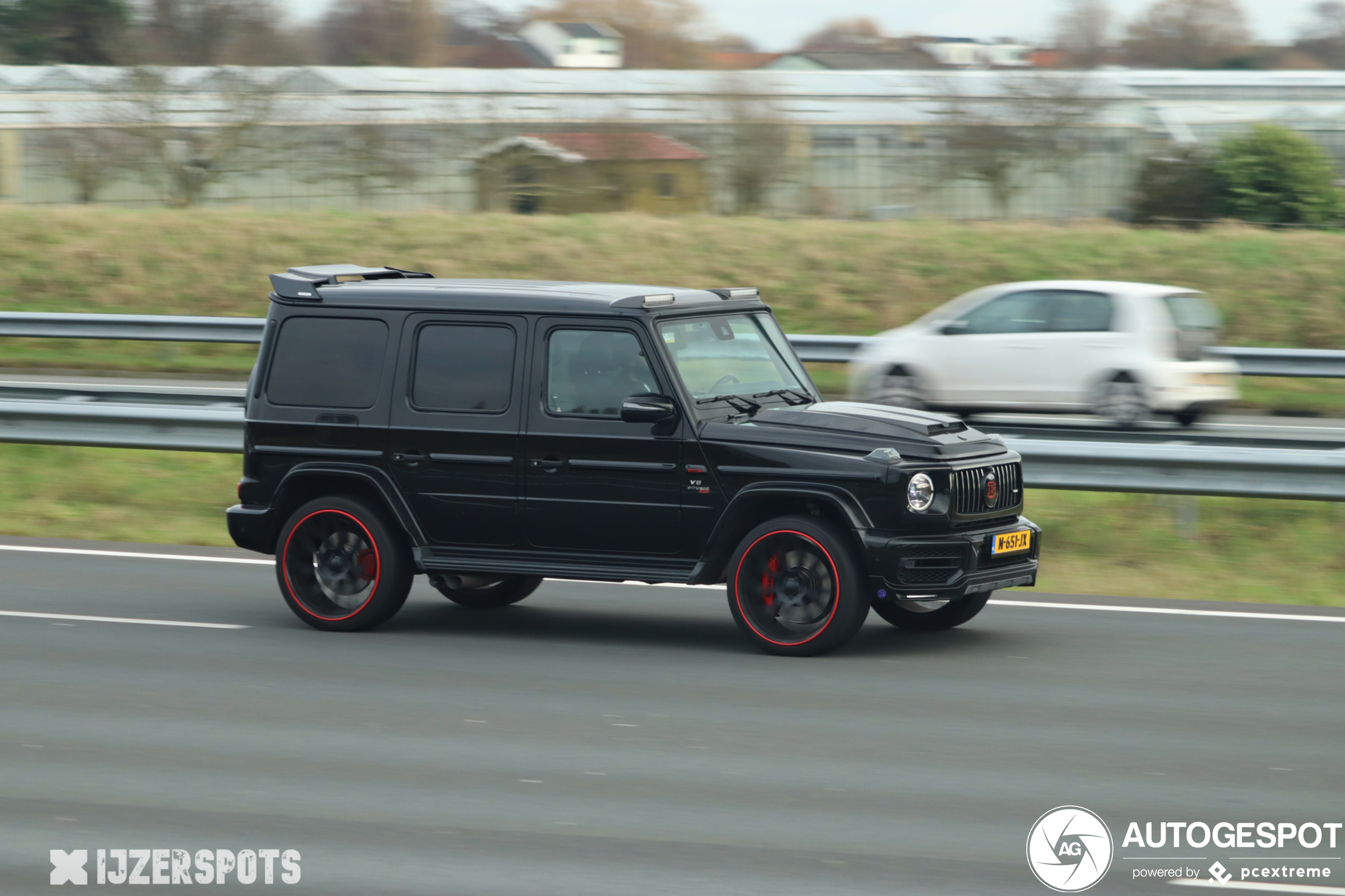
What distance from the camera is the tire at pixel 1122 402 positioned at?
16.9 metres

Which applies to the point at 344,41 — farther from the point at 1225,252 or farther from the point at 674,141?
the point at 1225,252

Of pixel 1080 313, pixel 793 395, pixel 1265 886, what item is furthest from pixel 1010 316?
pixel 1265 886

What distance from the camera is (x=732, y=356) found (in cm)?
916

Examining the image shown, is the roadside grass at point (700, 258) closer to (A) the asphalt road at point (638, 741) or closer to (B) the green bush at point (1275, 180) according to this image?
(B) the green bush at point (1275, 180)

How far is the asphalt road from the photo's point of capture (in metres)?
5.48

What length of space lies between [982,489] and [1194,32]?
99782 millimetres

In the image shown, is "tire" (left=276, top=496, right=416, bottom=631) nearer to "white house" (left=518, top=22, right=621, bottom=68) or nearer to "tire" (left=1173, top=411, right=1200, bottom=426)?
"tire" (left=1173, top=411, right=1200, bottom=426)

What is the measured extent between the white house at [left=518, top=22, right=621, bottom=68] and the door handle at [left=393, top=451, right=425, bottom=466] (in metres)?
89.5

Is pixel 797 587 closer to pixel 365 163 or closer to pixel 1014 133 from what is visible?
pixel 1014 133

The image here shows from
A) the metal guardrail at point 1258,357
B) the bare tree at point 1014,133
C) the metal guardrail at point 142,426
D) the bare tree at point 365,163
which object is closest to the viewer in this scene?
the metal guardrail at point 142,426

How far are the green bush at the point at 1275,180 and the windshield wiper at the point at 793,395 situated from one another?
32.2 meters

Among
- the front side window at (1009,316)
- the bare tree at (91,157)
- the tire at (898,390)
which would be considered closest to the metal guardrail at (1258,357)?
the tire at (898,390)

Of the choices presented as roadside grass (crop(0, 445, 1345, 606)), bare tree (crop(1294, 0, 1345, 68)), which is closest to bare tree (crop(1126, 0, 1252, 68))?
bare tree (crop(1294, 0, 1345, 68))

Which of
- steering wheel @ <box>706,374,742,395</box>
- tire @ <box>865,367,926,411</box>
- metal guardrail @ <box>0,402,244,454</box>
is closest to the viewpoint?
steering wheel @ <box>706,374,742,395</box>
